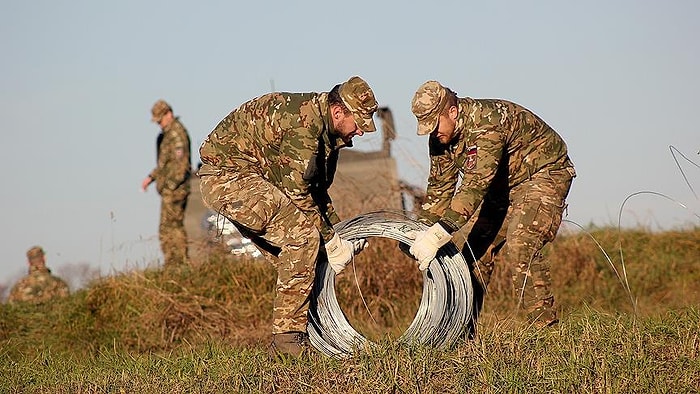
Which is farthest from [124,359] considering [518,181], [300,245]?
[518,181]

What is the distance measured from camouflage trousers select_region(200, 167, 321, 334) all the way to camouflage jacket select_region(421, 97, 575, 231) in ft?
3.27

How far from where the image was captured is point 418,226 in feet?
26.6

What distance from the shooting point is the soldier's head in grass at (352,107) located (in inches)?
300

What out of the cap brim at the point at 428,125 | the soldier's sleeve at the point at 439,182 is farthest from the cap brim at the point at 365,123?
the soldier's sleeve at the point at 439,182

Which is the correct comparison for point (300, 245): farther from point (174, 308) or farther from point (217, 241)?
point (217, 241)

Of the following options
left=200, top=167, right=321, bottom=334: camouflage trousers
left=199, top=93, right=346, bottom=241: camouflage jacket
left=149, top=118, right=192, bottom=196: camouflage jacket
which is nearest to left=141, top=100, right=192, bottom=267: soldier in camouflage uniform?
left=149, top=118, right=192, bottom=196: camouflage jacket

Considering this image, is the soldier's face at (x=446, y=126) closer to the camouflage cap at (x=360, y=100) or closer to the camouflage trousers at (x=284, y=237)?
the camouflage cap at (x=360, y=100)

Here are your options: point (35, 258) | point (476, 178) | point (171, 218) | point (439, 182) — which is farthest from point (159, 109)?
point (476, 178)

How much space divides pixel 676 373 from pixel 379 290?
19.4 feet

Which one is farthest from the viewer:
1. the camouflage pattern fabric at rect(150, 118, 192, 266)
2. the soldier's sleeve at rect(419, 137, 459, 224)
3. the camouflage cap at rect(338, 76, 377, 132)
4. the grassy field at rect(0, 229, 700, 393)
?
the camouflage pattern fabric at rect(150, 118, 192, 266)

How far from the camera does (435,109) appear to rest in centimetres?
780

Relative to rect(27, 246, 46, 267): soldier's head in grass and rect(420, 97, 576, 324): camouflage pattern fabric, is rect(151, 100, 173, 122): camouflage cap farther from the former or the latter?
rect(420, 97, 576, 324): camouflage pattern fabric

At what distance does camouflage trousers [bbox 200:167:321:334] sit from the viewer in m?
7.82

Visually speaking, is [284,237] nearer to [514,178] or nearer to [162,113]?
[514,178]
